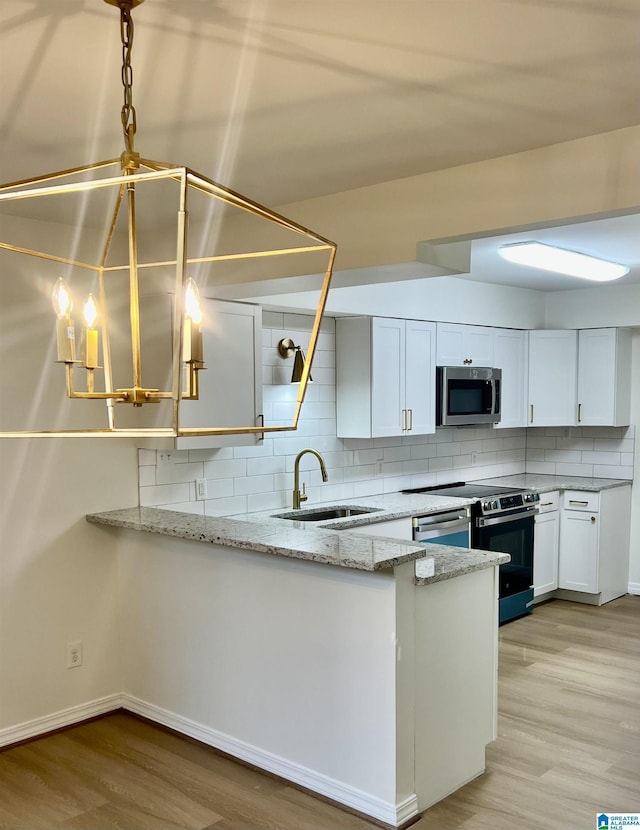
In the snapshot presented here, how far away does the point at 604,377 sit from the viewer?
6.14 m

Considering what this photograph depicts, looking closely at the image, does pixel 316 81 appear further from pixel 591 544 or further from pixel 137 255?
pixel 591 544

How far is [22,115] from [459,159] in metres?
1.43

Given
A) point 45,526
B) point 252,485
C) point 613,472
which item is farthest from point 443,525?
point 45,526

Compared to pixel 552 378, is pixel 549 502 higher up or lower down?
lower down

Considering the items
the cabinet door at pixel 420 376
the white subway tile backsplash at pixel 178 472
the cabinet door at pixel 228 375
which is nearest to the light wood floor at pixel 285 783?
the white subway tile backsplash at pixel 178 472

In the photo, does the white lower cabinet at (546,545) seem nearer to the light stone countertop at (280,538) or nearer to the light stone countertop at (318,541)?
the light stone countertop at (318,541)

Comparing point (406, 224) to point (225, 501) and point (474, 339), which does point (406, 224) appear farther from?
point (474, 339)

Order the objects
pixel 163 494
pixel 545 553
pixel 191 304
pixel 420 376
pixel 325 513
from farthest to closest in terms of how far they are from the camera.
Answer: pixel 545 553 < pixel 420 376 < pixel 325 513 < pixel 163 494 < pixel 191 304

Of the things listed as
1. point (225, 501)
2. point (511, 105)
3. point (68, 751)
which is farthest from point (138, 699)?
point (511, 105)

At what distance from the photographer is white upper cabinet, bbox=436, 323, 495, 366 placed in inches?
215

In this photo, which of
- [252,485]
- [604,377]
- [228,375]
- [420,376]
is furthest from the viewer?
[604,377]

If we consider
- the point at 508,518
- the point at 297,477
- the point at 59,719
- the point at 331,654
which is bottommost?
the point at 59,719

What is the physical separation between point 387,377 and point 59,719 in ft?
8.98

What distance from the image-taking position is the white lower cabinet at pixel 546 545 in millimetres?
5824
